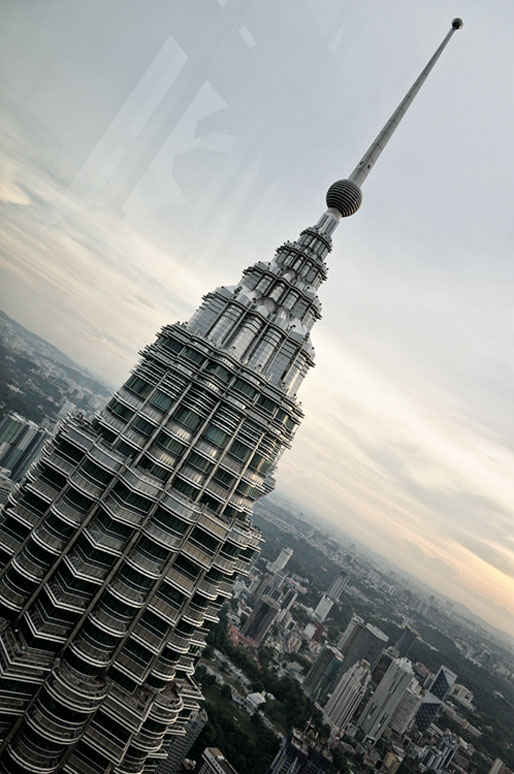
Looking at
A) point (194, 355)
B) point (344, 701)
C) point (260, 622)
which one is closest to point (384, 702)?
point (344, 701)

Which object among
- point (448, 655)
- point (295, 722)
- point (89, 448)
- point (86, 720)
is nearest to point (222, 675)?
point (295, 722)

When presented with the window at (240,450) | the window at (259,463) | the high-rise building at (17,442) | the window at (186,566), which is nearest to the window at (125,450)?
the window at (240,450)

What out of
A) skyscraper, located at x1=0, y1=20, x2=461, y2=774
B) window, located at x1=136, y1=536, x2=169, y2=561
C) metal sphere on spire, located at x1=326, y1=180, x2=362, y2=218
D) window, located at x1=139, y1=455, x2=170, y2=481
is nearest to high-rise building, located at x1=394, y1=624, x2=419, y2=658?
skyscraper, located at x1=0, y1=20, x2=461, y2=774

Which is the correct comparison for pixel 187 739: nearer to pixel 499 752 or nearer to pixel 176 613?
pixel 176 613

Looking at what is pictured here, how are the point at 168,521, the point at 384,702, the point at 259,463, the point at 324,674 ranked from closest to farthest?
the point at 168,521 → the point at 259,463 → the point at 384,702 → the point at 324,674

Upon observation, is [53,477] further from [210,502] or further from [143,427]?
[210,502]
